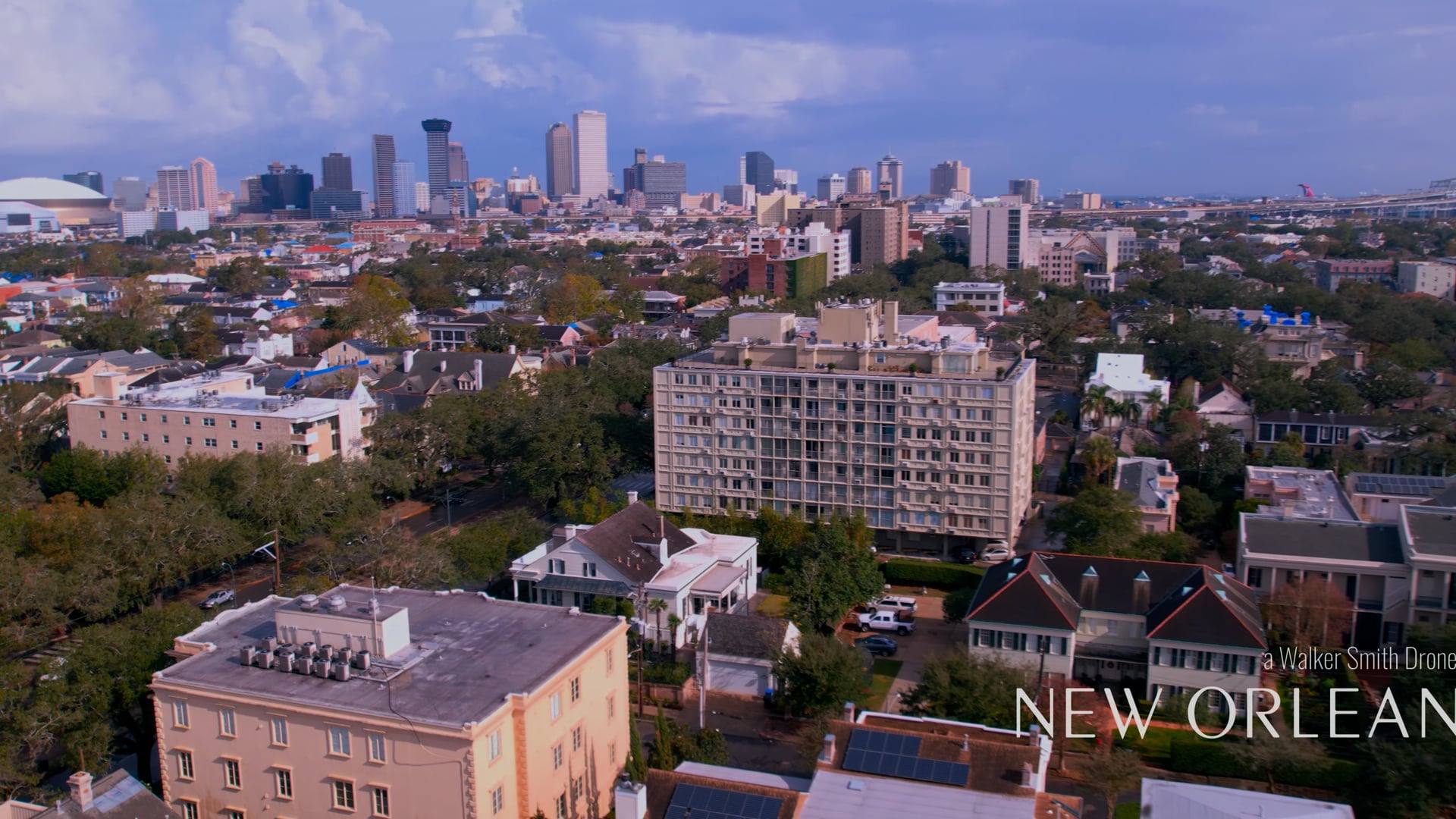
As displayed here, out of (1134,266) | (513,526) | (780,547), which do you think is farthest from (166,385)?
(1134,266)

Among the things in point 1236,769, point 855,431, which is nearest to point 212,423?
point 855,431

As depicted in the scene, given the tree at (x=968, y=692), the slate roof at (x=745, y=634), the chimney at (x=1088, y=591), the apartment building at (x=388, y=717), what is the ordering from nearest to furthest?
the apartment building at (x=388, y=717)
the tree at (x=968, y=692)
the slate roof at (x=745, y=634)
the chimney at (x=1088, y=591)

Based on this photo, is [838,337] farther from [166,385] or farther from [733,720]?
[166,385]

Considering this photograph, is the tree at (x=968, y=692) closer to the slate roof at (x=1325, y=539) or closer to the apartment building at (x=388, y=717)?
the apartment building at (x=388, y=717)

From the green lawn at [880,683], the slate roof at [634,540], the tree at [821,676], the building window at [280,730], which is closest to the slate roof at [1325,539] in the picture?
the green lawn at [880,683]

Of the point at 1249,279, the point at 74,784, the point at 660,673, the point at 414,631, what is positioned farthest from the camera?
the point at 1249,279

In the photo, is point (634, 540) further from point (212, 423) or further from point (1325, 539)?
point (212, 423)
